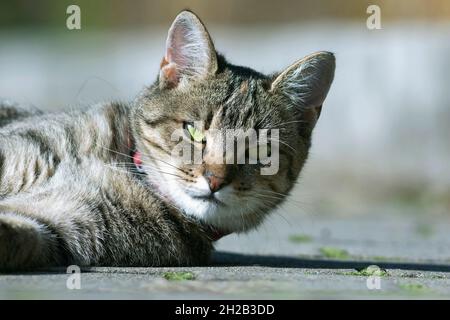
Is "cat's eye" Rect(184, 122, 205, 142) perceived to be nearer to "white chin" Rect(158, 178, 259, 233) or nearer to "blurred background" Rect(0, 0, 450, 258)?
→ "white chin" Rect(158, 178, 259, 233)

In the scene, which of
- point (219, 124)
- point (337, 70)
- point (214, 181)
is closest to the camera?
point (214, 181)

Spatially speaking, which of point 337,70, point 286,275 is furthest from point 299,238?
point 337,70

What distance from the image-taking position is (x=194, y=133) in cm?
439

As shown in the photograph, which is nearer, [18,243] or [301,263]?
[18,243]

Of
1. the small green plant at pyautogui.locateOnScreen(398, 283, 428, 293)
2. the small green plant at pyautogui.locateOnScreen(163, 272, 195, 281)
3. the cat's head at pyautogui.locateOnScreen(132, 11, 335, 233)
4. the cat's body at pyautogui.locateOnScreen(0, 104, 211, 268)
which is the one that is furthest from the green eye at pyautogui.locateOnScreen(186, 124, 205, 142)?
the small green plant at pyautogui.locateOnScreen(398, 283, 428, 293)

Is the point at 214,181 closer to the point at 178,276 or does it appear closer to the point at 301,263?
the point at 178,276

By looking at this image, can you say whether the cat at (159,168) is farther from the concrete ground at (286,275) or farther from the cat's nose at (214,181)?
the concrete ground at (286,275)

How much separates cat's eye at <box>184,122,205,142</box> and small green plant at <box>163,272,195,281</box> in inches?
31.4

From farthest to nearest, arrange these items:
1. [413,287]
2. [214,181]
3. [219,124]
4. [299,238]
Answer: [299,238]
[219,124]
[214,181]
[413,287]

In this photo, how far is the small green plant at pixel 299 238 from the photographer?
619 centimetres

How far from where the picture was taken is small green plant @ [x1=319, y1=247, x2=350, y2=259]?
5312mm

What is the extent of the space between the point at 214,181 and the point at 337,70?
24.3 feet

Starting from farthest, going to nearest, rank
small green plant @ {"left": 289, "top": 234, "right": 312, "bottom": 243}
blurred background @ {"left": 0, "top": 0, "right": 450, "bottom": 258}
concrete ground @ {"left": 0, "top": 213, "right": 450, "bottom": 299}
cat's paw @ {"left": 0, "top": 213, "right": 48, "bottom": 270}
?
1. blurred background @ {"left": 0, "top": 0, "right": 450, "bottom": 258}
2. small green plant @ {"left": 289, "top": 234, "right": 312, "bottom": 243}
3. cat's paw @ {"left": 0, "top": 213, "right": 48, "bottom": 270}
4. concrete ground @ {"left": 0, "top": 213, "right": 450, "bottom": 299}
